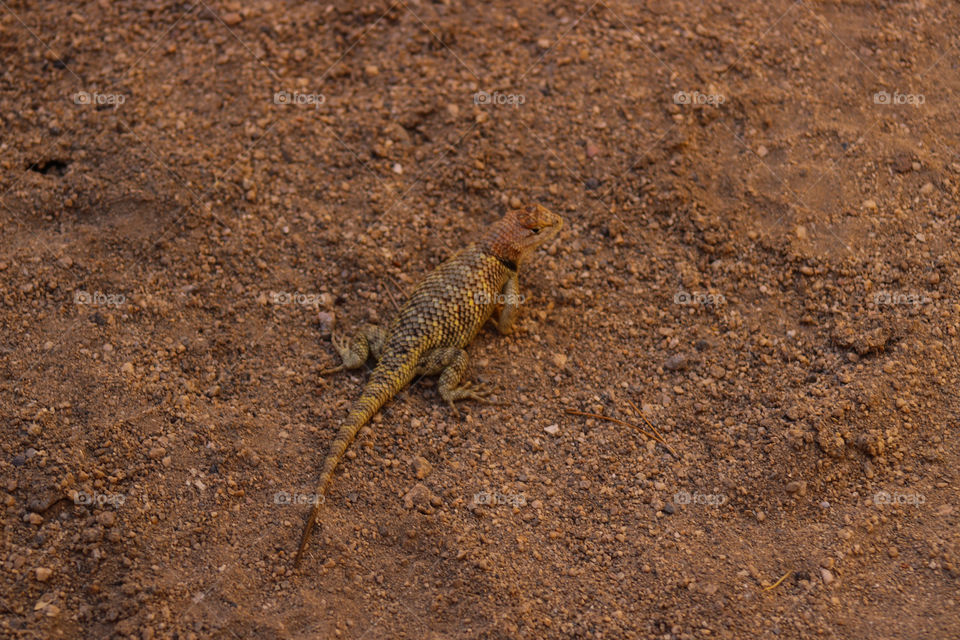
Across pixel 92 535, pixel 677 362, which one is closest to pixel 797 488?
pixel 677 362

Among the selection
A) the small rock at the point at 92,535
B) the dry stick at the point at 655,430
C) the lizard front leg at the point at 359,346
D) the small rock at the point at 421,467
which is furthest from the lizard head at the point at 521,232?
the small rock at the point at 92,535

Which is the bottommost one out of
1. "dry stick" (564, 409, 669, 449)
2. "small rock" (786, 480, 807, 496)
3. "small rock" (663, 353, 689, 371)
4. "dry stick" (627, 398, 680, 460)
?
"dry stick" (564, 409, 669, 449)

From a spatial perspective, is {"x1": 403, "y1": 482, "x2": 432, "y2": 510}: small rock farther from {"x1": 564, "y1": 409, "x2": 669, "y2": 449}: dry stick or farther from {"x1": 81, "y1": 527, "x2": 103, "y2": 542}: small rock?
{"x1": 81, "y1": 527, "x2": 103, "y2": 542}: small rock

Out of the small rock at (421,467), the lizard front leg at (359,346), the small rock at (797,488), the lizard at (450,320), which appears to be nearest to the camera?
the small rock at (797,488)

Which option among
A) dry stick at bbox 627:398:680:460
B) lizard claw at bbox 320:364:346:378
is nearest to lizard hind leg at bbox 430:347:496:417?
lizard claw at bbox 320:364:346:378

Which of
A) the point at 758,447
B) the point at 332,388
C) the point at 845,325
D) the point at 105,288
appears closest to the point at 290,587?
the point at 332,388

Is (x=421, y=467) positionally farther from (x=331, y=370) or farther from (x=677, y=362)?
(x=677, y=362)

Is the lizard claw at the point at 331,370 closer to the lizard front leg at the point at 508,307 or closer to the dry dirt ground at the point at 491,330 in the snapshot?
the dry dirt ground at the point at 491,330
